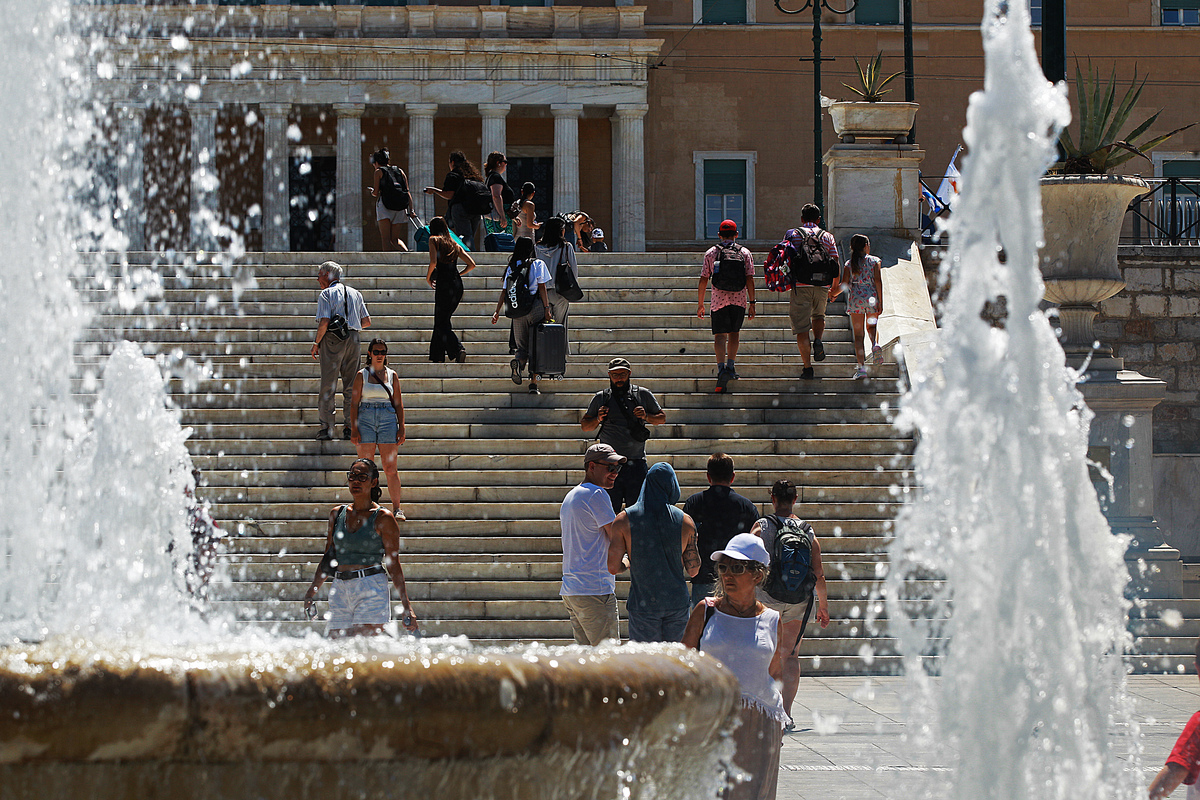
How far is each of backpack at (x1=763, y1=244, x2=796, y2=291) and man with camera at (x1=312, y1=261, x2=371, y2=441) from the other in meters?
4.32

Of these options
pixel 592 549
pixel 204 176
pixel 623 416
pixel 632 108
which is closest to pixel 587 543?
pixel 592 549

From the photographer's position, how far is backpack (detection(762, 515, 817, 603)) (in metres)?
7.04

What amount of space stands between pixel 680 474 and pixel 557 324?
6.08 ft

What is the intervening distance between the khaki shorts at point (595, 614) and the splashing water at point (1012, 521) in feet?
8.16

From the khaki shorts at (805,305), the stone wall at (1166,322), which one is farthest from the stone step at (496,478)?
the stone wall at (1166,322)

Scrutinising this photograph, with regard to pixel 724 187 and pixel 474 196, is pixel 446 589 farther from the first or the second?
Result: pixel 724 187

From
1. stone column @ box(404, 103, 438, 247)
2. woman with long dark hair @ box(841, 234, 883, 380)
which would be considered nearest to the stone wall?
woman with long dark hair @ box(841, 234, 883, 380)

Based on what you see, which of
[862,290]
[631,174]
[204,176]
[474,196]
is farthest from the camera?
[204,176]

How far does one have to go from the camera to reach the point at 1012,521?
4324 millimetres

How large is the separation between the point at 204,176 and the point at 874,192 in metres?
23.0

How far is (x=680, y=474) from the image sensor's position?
36.3 ft

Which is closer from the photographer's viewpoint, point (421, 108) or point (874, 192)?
point (874, 192)

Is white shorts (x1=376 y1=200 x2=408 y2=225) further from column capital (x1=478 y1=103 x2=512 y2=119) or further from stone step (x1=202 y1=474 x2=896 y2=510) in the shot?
column capital (x1=478 y1=103 x2=512 y2=119)

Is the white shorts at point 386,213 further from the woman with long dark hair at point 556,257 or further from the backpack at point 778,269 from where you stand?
the backpack at point 778,269
